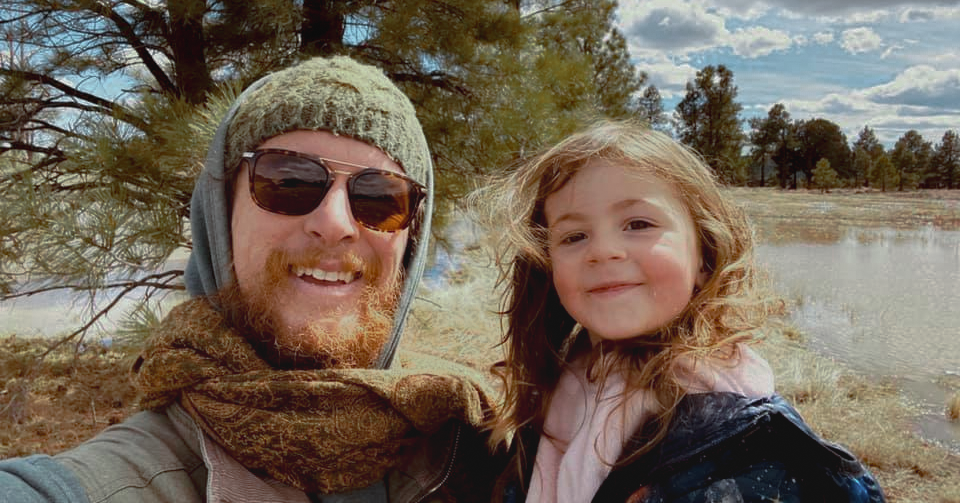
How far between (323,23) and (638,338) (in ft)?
10.8

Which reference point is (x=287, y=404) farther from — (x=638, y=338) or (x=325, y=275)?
(x=638, y=338)

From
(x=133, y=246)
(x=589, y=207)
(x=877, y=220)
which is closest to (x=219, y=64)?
(x=133, y=246)

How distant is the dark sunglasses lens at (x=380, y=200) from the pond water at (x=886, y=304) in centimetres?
83

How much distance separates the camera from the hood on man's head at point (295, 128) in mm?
1333

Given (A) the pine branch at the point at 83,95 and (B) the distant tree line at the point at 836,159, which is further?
(B) the distant tree line at the point at 836,159

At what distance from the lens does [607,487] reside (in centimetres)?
105

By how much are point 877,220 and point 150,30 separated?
21409 millimetres

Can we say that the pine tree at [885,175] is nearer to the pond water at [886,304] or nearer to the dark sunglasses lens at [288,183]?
the pond water at [886,304]

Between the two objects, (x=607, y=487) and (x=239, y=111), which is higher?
(x=239, y=111)

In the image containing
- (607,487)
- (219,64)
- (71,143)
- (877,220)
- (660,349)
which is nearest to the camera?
(607,487)

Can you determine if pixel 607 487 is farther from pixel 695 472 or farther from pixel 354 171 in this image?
pixel 354 171

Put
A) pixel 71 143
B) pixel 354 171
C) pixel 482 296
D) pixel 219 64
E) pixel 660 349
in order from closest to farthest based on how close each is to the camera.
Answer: pixel 660 349
pixel 354 171
pixel 71 143
pixel 219 64
pixel 482 296

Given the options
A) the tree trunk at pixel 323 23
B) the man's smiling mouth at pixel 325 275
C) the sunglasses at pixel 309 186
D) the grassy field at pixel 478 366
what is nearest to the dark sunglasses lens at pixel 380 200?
the sunglasses at pixel 309 186

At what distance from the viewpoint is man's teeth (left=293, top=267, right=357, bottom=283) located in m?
1.29
